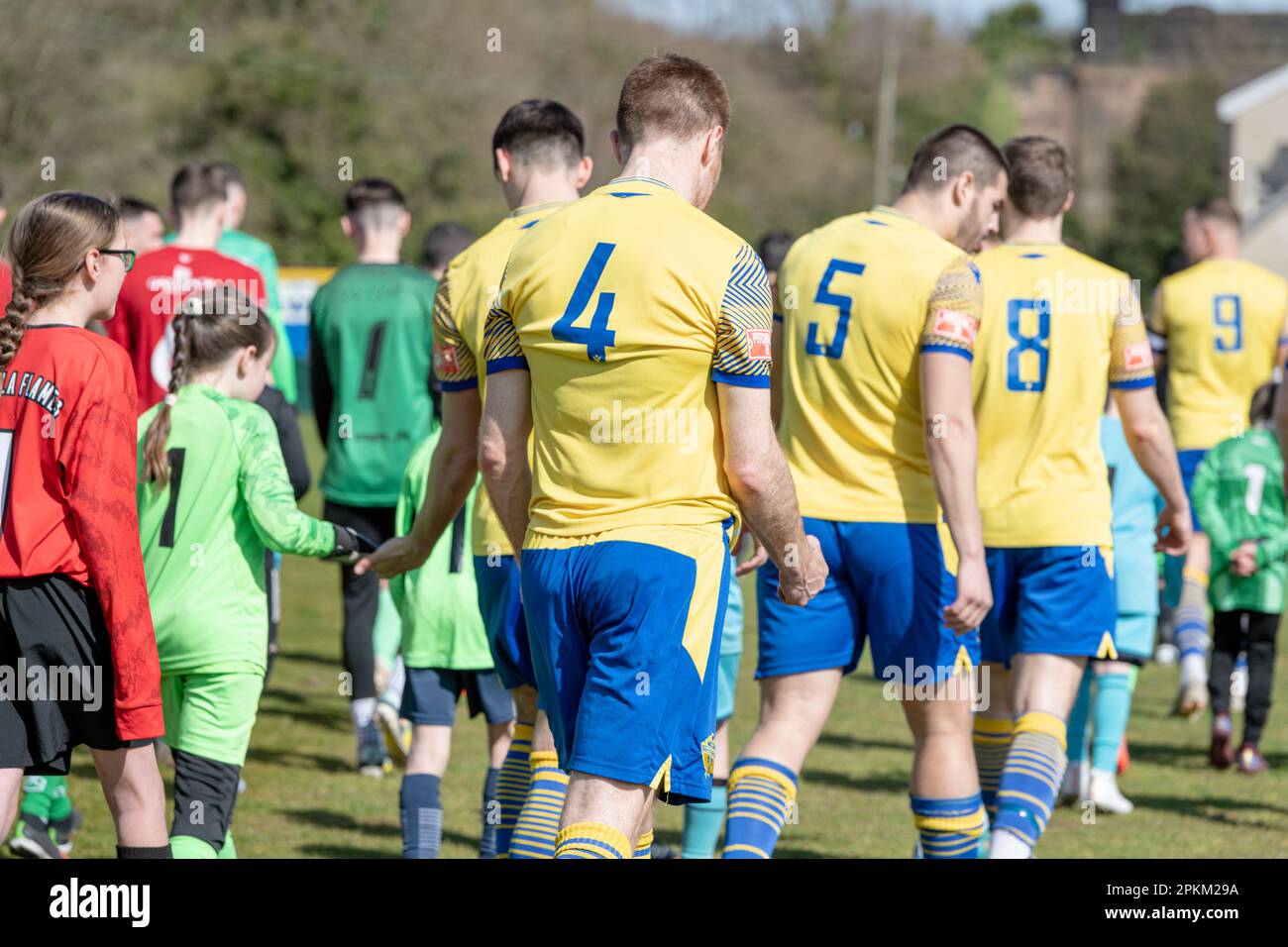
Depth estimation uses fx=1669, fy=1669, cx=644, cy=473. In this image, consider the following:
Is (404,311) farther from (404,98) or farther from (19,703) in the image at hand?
(404,98)

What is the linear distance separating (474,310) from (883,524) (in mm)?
1343

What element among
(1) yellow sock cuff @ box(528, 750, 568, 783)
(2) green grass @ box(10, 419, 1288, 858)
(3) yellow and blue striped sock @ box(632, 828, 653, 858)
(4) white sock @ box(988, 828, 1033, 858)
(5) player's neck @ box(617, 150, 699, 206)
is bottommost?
(2) green grass @ box(10, 419, 1288, 858)

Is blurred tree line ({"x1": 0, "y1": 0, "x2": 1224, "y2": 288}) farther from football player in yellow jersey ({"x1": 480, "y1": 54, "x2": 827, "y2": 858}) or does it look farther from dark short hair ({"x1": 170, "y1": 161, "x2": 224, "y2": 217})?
football player in yellow jersey ({"x1": 480, "y1": 54, "x2": 827, "y2": 858})

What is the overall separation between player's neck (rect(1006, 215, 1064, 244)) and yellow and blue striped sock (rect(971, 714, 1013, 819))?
5.45 ft

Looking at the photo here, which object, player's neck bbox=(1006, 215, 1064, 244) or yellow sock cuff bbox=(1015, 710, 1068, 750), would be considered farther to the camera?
player's neck bbox=(1006, 215, 1064, 244)

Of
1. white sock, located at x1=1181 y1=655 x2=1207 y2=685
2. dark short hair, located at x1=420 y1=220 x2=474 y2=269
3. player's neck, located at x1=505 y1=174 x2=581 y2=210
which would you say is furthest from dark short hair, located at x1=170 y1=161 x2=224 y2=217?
white sock, located at x1=1181 y1=655 x2=1207 y2=685

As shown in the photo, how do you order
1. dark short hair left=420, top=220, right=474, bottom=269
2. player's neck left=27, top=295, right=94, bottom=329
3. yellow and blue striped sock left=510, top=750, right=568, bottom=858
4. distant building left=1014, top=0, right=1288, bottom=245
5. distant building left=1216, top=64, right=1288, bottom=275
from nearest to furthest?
player's neck left=27, top=295, right=94, bottom=329, yellow and blue striped sock left=510, top=750, right=568, bottom=858, dark short hair left=420, top=220, right=474, bottom=269, distant building left=1216, top=64, right=1288, bottom=275, distant building left=1014, top=0, right=1288, bottom=245

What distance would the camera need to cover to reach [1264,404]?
9086 millimetres

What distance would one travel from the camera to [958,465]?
4.73 meters

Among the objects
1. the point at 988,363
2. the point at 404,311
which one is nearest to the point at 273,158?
the point at 404,311

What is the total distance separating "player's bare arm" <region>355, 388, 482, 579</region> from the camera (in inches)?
179

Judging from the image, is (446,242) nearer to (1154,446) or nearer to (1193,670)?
(1154,446)

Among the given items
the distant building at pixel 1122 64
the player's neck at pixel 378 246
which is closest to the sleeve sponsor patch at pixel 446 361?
the player's neck at pixel 378 246
